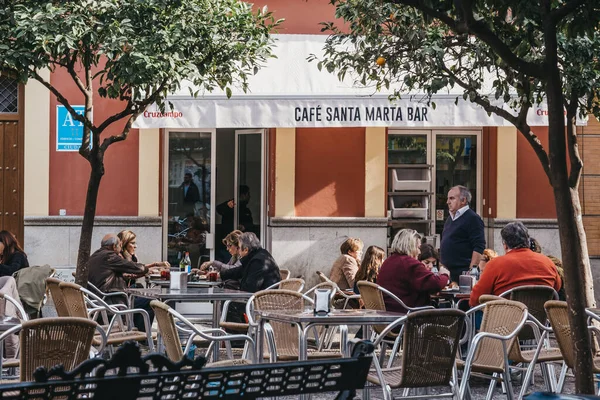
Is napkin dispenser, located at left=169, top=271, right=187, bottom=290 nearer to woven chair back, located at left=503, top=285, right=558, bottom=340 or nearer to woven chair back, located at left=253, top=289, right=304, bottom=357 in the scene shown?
woven chair back, located at left=253, top=289, right=304, bottom=357

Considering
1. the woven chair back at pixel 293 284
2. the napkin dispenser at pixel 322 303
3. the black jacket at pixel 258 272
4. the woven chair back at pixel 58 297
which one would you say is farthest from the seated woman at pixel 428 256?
the napkin dispenser at pixel 322 303

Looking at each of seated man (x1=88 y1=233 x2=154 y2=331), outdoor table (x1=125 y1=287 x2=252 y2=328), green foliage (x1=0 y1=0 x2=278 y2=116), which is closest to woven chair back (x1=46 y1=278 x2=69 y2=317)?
outdoor table (x1=125 y1=287 x2=252 y2=328)

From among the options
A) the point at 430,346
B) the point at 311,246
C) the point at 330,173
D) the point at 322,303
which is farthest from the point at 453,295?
the point at 330,173

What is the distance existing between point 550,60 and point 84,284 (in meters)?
6.89

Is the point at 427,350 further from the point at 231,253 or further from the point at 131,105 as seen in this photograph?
the point at 131,105

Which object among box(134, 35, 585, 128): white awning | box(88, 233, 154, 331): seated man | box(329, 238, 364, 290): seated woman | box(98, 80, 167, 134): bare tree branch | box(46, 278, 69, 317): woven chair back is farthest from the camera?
box(134, 35, 585, 128): white awning

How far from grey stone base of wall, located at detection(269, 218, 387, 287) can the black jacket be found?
5312 mm

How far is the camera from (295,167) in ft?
54.4

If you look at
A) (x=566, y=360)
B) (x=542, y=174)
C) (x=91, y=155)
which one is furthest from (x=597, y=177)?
(x=566, y=360)

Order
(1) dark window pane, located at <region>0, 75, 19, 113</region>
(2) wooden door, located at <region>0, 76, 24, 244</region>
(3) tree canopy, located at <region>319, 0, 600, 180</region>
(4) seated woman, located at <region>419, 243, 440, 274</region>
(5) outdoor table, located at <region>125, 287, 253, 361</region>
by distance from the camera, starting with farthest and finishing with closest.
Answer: (1) dark window pane, located at <region>0, 75, 19, 113</region>, (2) wooden door, located at <region>0, 76, 24, 244</region>, (4) seated woman, located at <region>419, 243, 440, 274</region>, (3) tree canopy, located at <region>319, 0, 600, 180</region>, (5) outdoor table, located at <region>125, 287, 253, 361</region>

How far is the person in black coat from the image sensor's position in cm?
1081

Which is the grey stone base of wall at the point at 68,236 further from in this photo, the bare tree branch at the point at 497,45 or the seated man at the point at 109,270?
the bare tree branch at the point at 497,45

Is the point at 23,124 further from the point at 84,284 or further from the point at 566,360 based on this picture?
the point at 566,360

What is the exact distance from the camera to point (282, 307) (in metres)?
8.47
